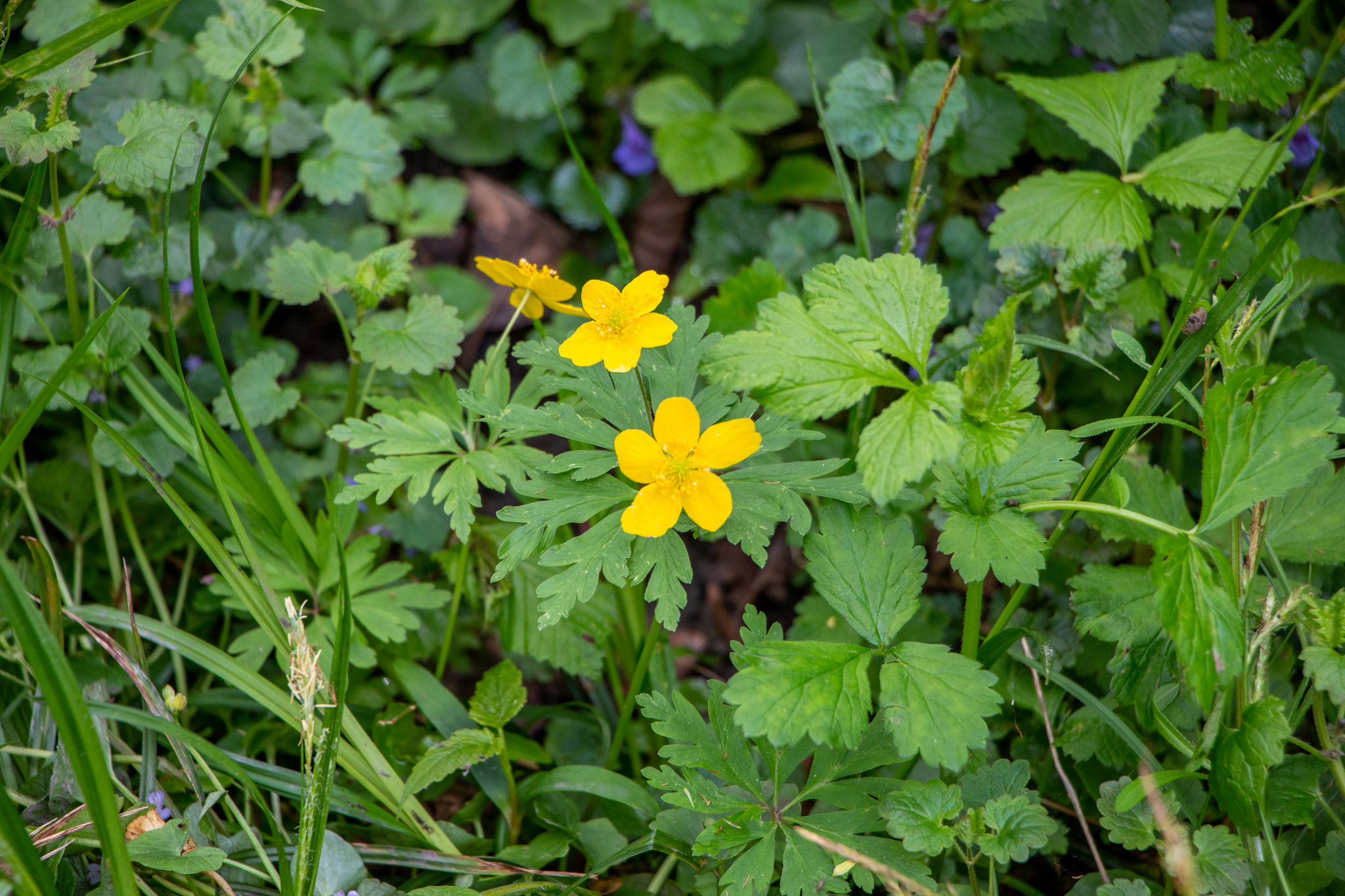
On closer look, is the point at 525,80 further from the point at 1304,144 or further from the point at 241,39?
the point at 1304,144

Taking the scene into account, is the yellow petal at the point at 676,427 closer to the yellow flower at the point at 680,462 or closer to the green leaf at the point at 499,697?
the yellow flower at the point at 680,462

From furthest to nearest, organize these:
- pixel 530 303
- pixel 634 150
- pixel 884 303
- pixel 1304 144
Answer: pixel 634 150, pixel 1304 144, pixel 530 303, pixel 884 303

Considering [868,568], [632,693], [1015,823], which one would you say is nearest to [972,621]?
[868,568]

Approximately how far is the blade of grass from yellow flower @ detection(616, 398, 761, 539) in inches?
33.8

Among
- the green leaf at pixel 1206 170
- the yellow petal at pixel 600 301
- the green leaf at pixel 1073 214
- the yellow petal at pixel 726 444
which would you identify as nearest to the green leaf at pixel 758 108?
the green leaf at pixel 1073 214

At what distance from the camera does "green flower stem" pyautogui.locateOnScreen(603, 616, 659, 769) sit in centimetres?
170

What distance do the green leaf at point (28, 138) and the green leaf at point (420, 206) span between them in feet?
3.69

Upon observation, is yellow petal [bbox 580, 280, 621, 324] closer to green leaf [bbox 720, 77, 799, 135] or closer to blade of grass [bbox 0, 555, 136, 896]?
blade of grass [bbox 0, 555, 136, 896]

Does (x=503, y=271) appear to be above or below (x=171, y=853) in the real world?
above

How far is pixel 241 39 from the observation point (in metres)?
2.24

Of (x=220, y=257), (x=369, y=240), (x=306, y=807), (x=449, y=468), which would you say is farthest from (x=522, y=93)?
(x=306, y=807)

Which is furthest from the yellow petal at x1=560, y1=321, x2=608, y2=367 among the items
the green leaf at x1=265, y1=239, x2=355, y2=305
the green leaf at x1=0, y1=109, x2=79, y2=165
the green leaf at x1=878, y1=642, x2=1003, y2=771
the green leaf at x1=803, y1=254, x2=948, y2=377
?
the green leaf at x1=0, y1=109, x2=79, y2=165

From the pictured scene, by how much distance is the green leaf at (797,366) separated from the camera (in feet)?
4.53

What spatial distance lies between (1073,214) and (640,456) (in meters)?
1.21
